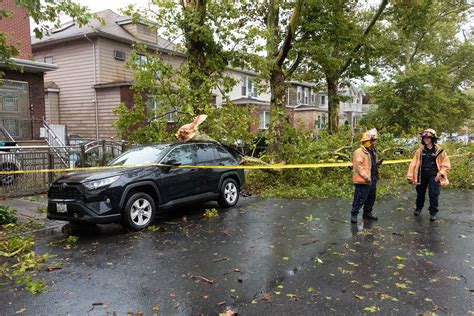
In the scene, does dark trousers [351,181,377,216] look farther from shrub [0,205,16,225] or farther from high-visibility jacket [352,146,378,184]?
shrub [0,205,16,225]

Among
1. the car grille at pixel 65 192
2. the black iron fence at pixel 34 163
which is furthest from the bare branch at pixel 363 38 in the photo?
the car grille at pixel 65 192

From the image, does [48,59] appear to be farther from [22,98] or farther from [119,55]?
[22,98]

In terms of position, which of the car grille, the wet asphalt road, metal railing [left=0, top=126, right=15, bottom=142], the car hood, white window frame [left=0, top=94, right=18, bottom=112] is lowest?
the wet asphalt road

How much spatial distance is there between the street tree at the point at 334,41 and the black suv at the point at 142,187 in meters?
10.1

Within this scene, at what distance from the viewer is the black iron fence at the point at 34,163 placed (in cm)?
988

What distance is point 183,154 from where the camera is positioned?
7.86 meters

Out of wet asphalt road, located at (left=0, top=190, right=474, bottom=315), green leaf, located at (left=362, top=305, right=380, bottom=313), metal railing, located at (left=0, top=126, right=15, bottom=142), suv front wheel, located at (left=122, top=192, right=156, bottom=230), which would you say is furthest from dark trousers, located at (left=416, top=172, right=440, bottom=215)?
metal railing, located at (left=0, top=126, right=15, bottom=142)

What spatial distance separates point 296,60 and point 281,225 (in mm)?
13356

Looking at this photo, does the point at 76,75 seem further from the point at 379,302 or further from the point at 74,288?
the point at 379,302

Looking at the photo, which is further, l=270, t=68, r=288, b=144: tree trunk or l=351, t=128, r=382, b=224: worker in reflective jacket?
l=270, t=68, r=288, b=144: tree trunk

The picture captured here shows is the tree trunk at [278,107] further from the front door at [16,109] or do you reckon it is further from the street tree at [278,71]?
the front door at [16,109]

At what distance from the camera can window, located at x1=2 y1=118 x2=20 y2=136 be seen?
1477cm

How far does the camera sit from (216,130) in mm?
10688

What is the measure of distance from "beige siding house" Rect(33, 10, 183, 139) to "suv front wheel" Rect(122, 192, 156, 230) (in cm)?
1555
